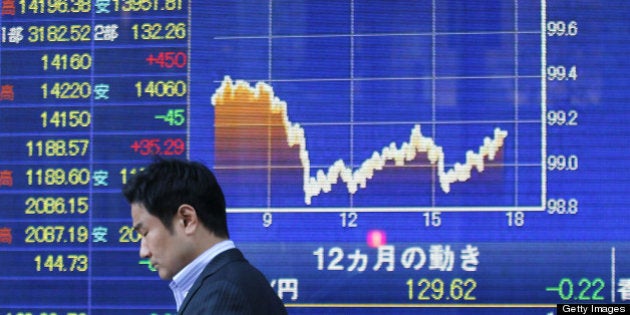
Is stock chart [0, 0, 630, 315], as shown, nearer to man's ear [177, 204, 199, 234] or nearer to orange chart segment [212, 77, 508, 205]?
orange chart segment [212, 77, 508, 205]

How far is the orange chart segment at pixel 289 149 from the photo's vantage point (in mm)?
3902

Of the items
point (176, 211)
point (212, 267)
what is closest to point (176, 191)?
point (176, 211)

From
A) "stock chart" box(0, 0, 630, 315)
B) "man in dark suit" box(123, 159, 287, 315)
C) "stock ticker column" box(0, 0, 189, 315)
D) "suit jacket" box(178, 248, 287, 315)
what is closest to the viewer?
"suit jacket" box(178, 248, 287, 315)

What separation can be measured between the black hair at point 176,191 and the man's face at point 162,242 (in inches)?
0.5

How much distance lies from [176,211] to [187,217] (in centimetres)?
2

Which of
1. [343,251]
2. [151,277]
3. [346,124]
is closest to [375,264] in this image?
[343,251]

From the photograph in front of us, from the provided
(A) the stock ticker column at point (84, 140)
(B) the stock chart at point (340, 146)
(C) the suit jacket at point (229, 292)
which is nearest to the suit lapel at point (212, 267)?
(C) the suit jacket at point (229, 292)

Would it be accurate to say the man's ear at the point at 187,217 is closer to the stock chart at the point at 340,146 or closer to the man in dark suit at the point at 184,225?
the man in dark suit at the point at 184,225

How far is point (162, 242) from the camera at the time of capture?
2.16 m

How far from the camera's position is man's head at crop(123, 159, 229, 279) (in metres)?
2.14

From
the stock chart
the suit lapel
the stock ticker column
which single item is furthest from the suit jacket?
the stock ticker column

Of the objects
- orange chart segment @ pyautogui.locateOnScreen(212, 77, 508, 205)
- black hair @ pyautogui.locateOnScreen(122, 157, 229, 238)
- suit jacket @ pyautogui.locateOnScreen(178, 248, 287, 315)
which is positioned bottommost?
suit jacket @ pyautogui.locateOnScreen(178, 248, 287, 315)

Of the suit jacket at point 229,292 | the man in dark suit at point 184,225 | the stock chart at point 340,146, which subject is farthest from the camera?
the stock chart at point 340,146

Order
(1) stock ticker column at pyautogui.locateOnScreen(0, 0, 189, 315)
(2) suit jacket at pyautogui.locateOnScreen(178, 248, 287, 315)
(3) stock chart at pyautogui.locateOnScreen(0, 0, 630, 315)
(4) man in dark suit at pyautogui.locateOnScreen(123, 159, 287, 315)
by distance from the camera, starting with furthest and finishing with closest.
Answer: (1) stock ticker column at pyautogui.locateOnScreen(0, 0, 189, 315)
(3) stock chart at pyautogui.locateOnScreen(0, 0, 630, 315)
(4) man in dark suit at pyautogui.locateOnScreen(123, 159, 287, 315)
(2) suit jacket at pyautogui.locateOnScreen(178, 248, 287, 315)
